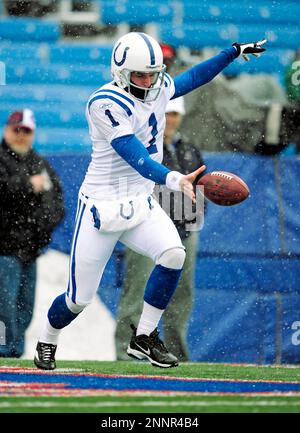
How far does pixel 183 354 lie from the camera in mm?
7258

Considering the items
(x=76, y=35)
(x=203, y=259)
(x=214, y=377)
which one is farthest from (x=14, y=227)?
(x=76, y=35)

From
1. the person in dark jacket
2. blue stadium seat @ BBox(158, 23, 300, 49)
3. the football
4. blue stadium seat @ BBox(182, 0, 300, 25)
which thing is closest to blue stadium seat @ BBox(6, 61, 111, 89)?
blue stadium seat @ BBox(158, 23, 300, 49)

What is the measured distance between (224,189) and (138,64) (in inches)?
30.1

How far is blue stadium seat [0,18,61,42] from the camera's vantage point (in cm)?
972

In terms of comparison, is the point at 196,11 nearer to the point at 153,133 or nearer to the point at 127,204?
the point at 153,133

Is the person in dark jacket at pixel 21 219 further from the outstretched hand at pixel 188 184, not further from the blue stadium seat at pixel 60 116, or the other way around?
the outstretched hand at pixel 188 184

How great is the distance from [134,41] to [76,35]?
14.6ft

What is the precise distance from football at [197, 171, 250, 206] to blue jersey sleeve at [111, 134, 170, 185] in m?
0.26

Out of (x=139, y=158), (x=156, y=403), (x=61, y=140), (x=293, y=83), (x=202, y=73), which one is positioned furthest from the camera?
(x=61, y=140)

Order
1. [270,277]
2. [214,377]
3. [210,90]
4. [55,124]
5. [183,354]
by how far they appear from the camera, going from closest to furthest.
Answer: [214,377]
[183,354]
[270,277]
[210,90]
[55,124]

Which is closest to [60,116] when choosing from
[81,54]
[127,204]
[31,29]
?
[81,54]

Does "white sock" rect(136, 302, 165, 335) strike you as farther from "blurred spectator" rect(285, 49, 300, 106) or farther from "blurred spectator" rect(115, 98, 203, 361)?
"blurred spectator" rect(285, 49, 300, 106)

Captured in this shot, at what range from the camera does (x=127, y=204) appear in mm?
5559

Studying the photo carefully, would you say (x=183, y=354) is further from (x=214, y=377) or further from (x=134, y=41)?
(x=134, y=41)
